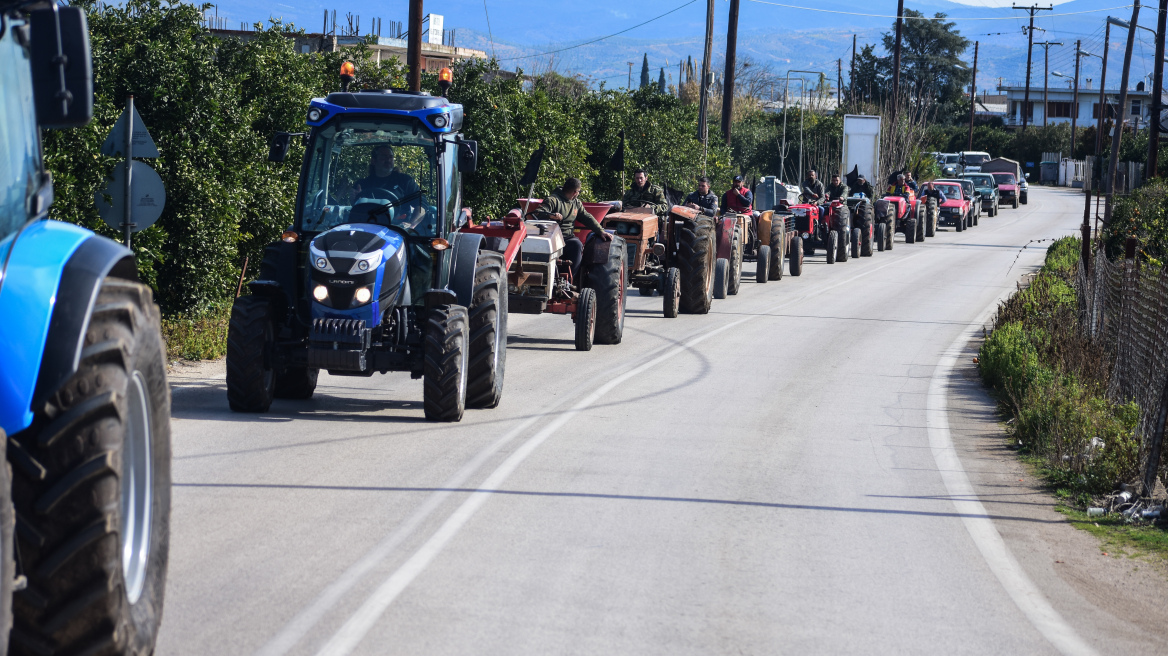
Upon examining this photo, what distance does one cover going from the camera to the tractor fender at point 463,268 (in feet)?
37.1

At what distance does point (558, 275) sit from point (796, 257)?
552 inches

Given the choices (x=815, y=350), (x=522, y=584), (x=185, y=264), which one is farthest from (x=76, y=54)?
(x=815, y=350)

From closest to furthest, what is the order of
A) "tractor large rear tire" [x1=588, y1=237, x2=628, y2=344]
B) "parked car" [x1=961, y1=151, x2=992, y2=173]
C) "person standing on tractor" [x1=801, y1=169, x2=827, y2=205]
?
"tractor large rear tire" [x1=588, y1=237, x2=628, y2=344], "person standing on tractor" [x1=801, y1=169, x2=827, y2=205], "parked car" [x1=961, y1=151, x2=992, y2=173]

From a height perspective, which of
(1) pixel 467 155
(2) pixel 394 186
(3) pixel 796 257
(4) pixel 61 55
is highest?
(4) pixel 61 55

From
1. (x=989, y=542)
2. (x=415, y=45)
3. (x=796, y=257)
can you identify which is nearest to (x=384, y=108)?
(x=989, y=542)

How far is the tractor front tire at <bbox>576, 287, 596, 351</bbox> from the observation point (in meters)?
15.9

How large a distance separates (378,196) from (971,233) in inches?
1558

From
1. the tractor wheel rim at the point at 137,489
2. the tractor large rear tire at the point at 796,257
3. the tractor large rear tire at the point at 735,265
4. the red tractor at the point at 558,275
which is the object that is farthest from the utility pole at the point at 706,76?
the tractor wheel rim at the point at 137,489

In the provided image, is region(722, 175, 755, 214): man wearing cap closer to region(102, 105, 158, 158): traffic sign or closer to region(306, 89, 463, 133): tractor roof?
region(102, 105, 158, 158): traffic sign

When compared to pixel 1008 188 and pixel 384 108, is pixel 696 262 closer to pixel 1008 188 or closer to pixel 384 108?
pixel 384 108

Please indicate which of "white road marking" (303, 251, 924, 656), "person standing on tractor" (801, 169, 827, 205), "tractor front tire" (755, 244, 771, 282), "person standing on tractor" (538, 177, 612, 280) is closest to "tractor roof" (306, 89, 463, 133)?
"white road marking" (303, 251, 924, 656)

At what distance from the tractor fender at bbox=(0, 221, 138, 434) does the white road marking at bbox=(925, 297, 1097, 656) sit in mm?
4451

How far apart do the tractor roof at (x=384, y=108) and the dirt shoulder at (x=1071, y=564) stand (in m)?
5.14

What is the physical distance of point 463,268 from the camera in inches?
448
